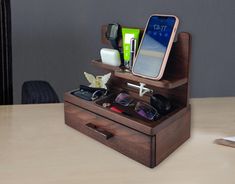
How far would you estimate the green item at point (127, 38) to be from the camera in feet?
Result: 2.84

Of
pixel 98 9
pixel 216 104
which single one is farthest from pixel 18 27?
A: pixel 216 104

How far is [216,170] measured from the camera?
2.40 ft

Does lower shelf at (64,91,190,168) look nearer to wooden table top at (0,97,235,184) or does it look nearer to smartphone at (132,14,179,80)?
wooden table top at (0,97,235,184)

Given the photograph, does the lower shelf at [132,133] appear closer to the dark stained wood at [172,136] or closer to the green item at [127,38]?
the dark stained wood at [172,136]

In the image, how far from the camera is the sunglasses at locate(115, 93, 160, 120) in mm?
771

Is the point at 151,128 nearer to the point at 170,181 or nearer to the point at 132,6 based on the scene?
the point at 170,181

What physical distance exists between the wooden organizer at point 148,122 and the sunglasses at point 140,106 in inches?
0.8

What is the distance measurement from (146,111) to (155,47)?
0.16 metres

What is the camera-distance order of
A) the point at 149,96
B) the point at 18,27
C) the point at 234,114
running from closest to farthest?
1. the point at 149,96
2. the point at 234,114
3. the point at 18,27

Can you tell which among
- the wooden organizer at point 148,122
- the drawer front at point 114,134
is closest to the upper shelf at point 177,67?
the wooden organizer at point 148,122

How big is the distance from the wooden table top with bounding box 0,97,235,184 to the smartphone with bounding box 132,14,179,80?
21cm

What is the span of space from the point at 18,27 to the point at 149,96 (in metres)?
1.14

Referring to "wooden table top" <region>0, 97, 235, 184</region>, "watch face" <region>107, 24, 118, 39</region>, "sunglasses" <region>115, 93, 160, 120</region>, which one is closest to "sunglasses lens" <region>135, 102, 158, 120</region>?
"sunglasses" <region>115, 93, 160, 120</region>

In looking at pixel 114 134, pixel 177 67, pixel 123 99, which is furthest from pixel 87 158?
pixel 177 67
